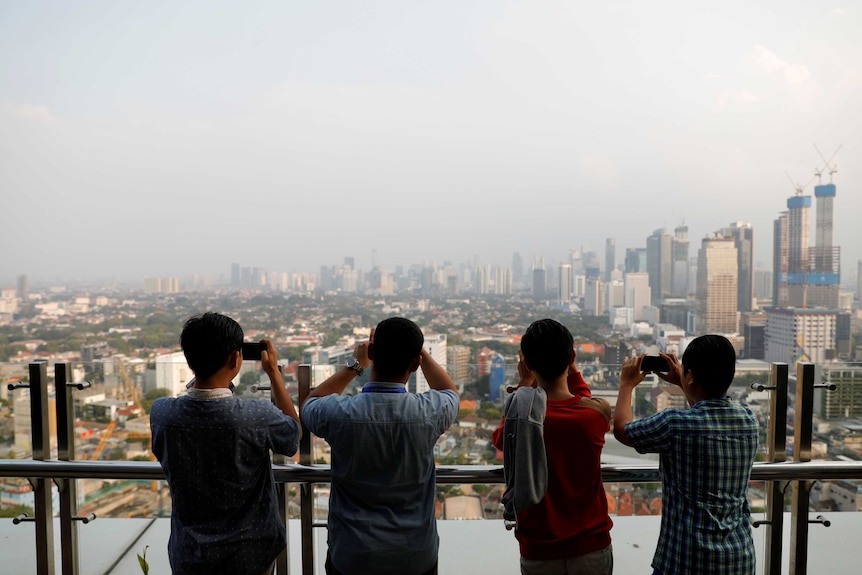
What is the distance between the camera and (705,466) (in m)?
1.36

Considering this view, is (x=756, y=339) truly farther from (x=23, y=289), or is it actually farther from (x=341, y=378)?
(x=23, y=289)

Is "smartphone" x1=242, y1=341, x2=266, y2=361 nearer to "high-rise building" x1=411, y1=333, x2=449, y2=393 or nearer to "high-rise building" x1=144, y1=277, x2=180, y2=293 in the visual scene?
"high-rise building" x1=411, y1=333, x2=449, y2=393

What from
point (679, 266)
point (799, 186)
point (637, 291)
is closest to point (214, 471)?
point (637, 291)

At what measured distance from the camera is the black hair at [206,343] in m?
1.38

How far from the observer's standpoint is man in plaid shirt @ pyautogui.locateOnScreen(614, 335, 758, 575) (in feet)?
4.46

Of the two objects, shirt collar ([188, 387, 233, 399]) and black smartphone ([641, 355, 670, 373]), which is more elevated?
black smartphone ([641, 355, 670, 373])

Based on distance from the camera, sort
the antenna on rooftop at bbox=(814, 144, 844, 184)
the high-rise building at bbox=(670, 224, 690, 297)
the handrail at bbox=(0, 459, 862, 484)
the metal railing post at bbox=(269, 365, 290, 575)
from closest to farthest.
→ the handrail at bbox=(0, 459, 862, 484) → the metal railing post at bbox=(269, 365, 290, 575) → the high-rise building at bbox=(670, 224, 690, 297) → the antenna on rooftop at bbox=(814, 144, 844, 184)

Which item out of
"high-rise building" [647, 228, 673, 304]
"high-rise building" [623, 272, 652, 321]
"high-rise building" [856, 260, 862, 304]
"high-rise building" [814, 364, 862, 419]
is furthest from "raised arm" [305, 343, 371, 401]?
"high-rise building" [856, 260, 862, 304]

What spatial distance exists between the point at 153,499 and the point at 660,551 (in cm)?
178

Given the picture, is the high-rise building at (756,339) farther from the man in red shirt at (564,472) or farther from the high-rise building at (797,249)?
the high-rise building at (797,249)

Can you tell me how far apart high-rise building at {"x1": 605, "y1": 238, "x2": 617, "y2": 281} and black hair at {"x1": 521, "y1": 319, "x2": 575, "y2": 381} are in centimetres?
430

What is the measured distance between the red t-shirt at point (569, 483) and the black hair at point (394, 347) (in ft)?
1.41

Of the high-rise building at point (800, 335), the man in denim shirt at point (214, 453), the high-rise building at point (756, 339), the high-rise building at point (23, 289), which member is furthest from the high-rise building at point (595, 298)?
the high-rise building at point (23, 289)

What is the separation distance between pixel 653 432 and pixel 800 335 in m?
2.96
